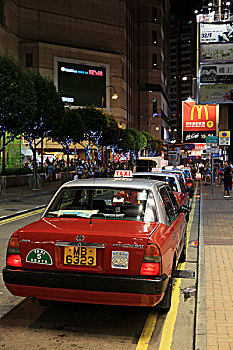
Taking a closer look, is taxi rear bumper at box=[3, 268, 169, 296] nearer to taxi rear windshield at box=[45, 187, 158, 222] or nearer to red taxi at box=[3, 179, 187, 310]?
red taxi at box=[3, 179, 187, 310]

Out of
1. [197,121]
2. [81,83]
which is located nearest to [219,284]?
[197,121]

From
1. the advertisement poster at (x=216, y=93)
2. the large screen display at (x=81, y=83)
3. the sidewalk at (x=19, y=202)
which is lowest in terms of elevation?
the sidewalk at (x=19, y=202)

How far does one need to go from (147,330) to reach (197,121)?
2861cm

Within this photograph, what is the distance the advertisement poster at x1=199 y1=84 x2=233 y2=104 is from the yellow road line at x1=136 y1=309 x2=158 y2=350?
1936cm

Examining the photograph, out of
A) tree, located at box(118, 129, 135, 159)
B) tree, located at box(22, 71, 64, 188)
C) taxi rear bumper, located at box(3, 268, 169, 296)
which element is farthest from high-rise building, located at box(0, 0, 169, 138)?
taxi rear bumper, located at box(3, 268, 169, 296)

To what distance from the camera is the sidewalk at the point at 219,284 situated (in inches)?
170

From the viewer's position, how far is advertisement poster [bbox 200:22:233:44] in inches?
851

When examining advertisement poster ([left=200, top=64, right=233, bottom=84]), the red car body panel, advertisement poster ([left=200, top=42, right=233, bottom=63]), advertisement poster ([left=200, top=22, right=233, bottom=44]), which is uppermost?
advertisement poster ([left=200, top=22, right=233, bottom=44])

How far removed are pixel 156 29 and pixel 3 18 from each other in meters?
64.9

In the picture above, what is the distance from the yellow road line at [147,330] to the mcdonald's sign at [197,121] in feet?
89.8

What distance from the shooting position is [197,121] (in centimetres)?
3209

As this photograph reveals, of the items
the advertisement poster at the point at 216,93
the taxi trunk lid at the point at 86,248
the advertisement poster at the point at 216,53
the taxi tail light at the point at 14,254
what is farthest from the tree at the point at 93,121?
the taxi trunk lid at the point at 86,248

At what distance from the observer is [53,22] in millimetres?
77312

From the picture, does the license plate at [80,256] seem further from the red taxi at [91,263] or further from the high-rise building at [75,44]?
the high-rise building at [75,44]
